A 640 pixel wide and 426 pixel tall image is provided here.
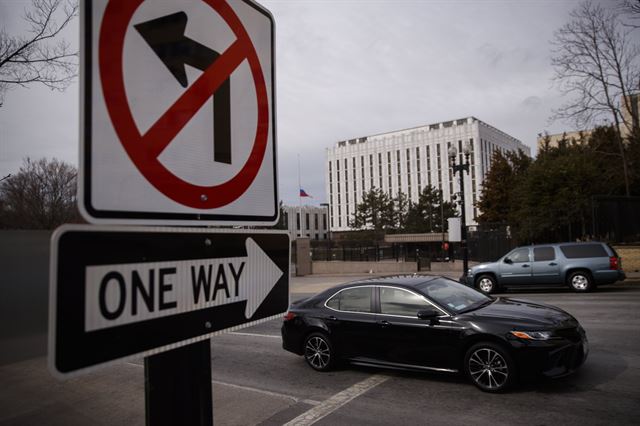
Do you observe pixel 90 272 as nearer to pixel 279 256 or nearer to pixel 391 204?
pixel 279 256

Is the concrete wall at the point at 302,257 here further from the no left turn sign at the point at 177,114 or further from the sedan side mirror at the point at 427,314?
the no left turn sign at the point at 177,114

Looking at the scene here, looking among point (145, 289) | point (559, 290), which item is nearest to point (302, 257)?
point (559, 290)

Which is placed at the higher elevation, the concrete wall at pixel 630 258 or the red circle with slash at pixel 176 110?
the red circle with slash at pixel 176 110

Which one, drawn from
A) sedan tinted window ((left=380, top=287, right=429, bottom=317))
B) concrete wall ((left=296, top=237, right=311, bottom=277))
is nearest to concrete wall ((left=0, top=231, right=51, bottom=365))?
sedan tinted window ((left=380, top=287, right=429, bottom=317))

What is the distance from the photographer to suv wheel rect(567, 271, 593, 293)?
1608 centimetres

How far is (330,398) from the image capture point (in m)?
6.36

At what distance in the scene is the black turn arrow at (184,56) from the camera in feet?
4.40

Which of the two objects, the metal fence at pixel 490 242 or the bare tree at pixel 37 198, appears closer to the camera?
the bare tree at pixel 37 198

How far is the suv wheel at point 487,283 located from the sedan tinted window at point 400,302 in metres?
11.7

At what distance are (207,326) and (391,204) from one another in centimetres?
7300

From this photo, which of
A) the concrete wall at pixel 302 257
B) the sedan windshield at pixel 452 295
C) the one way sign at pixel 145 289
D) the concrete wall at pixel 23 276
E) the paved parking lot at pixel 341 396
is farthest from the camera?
the concrete wall at pixel 302 257

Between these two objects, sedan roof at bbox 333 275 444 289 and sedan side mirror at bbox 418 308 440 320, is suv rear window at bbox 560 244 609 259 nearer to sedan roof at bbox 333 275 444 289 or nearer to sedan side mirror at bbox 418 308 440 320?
sedan roof at bbox 333 275 444 289

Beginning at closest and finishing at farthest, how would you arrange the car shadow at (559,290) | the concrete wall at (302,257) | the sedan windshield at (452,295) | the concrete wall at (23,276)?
the concrete wall at (23,276) < the sedan windshield at (452,295) < the car shadow at (559,290) < the concrete wall at (302,257)

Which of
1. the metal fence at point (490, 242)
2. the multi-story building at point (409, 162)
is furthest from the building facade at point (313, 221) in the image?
the metal fence at point (490, 242)
